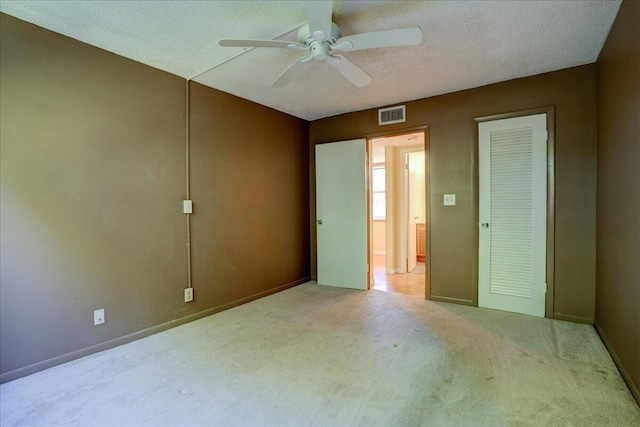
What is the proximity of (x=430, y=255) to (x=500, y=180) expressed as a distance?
3.61 feet

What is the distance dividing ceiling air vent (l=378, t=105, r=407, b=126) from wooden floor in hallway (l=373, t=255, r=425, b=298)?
7.17 feet

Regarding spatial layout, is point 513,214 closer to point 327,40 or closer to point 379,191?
point 327,40

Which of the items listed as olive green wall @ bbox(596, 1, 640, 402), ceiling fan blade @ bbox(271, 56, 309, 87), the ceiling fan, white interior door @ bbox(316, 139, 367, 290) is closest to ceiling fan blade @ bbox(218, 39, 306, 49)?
the ceiling fan

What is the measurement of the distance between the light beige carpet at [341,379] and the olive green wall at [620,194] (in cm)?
29

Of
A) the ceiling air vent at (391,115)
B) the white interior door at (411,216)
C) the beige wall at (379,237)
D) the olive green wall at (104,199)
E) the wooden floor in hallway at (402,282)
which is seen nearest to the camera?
the olive green wall at (104,199)

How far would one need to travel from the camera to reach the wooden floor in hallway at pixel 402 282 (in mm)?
4052

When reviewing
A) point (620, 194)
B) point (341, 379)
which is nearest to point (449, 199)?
point (620, 194)

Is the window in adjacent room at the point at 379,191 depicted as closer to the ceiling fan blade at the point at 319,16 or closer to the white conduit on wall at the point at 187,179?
the white conduit on wall at the point at 187,179

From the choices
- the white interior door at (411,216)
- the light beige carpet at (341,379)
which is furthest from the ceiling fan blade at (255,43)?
the white interior door at (411,216)

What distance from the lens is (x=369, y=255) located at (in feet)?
13.6

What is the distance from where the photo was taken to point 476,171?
3.32 m

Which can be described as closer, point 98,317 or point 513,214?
point 98,317

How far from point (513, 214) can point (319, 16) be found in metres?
2.69

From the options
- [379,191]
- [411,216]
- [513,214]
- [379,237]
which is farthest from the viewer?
[379,191]
